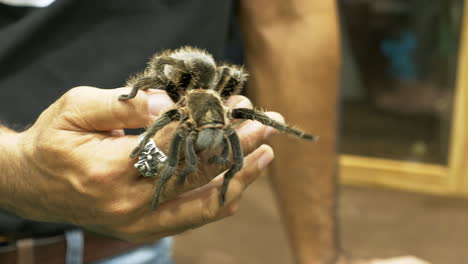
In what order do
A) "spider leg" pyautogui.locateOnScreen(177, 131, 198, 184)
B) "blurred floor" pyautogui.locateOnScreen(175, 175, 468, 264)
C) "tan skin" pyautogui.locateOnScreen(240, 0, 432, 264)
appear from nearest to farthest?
"spider leg" pyautogui.locateOnScreen(177, 131, 198, 184) → "tan skin" pyautogui.locateOnScreen(240, 0, 432, 264) → "blurred floor" pyautogui.locateOnScreen(175, 175, 468, 264)

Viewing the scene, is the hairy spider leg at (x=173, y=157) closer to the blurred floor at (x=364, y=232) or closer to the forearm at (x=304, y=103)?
the forearm at (x=304, y=103)

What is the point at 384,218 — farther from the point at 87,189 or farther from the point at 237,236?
the point at 87,189

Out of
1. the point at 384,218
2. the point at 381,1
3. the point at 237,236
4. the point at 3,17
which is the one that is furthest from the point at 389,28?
the point at 3,17

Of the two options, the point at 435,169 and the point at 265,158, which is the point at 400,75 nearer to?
the point at 435,169

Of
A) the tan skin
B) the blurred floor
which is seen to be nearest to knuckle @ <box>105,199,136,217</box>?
the tan skin

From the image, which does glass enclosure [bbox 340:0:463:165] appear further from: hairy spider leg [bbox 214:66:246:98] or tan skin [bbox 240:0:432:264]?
hairy spider leg [bbox 214:66:246:98]

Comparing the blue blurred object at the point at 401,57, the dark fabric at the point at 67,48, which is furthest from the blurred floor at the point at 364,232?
the dark fabric at the point at 67,48
